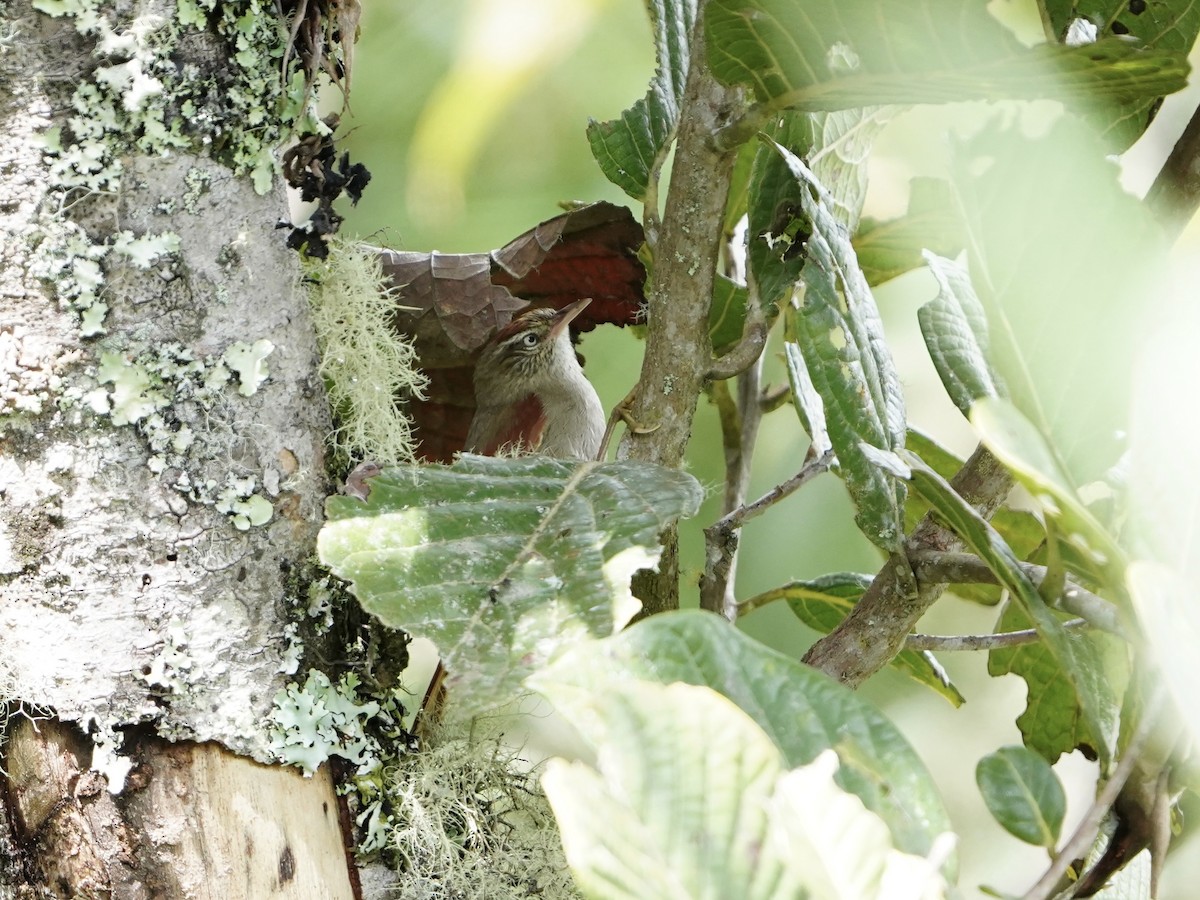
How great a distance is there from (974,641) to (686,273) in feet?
1.68

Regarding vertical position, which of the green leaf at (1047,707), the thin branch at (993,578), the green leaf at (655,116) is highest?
the green leaf at (655,116)

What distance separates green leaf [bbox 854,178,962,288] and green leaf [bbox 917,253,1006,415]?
0.54 m

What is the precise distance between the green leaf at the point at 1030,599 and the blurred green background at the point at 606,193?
1.68 m

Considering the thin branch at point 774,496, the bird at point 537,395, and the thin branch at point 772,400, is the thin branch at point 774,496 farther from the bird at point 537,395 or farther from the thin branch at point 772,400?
the bird at point 537,395

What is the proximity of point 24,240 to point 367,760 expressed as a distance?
23.4 inches

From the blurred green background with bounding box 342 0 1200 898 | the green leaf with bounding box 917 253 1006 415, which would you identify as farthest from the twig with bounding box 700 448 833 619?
the blurred green background with bounding box 342 0 1200 898

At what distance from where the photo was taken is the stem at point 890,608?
1.15m

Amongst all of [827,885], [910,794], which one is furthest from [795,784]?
Answer: [910,794]

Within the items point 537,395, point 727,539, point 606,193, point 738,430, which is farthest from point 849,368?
point 606,193

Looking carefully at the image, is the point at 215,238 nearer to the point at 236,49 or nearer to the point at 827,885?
the point at 236,49

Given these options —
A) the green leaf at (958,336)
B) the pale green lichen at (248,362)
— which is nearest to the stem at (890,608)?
the green leaf at (958,336)

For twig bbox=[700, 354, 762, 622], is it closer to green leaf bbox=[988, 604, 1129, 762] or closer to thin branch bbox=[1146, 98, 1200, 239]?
green leaf bbox=[988, 604, 1129, 762]

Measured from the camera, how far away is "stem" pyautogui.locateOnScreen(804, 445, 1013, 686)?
1.15 meters

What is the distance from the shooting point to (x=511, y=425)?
95.3 inches
